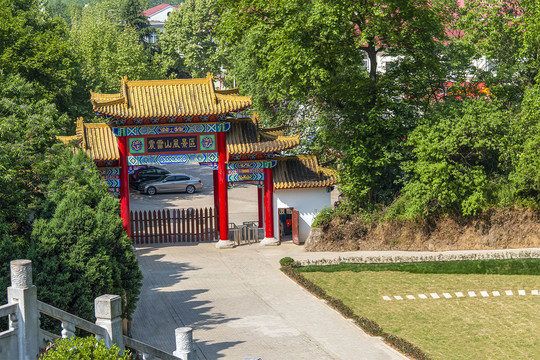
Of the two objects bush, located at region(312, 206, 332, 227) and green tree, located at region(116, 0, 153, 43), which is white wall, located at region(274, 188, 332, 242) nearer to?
bush, located at region(312, 206, 332, 227)

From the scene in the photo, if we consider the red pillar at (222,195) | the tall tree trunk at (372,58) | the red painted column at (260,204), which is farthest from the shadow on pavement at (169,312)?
the tall tree trunk at (372,58)

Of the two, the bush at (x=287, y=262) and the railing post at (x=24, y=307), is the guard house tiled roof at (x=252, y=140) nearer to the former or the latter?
the bush at (x=287, y=262)

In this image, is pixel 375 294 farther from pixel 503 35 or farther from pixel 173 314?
pixel 503 35

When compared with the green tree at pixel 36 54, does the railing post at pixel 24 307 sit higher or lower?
lower

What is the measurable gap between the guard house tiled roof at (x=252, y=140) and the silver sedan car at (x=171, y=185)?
14.1 m

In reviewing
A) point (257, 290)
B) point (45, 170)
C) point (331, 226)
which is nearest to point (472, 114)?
point (331, 226)

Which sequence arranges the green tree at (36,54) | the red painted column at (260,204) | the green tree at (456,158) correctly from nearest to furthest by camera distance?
the green tree at (456,158)
the red painted column at (260,204)
the green tree at (36,54)

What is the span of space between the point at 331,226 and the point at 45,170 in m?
12.7

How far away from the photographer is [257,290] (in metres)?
23.2

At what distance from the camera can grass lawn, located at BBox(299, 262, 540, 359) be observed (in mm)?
17828

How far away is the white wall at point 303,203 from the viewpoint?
29.1 m

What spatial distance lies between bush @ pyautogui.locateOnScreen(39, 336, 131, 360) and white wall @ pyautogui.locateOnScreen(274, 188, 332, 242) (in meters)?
17.9

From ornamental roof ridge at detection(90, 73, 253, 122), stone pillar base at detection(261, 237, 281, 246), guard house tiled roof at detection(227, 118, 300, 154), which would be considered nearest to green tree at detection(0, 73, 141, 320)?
ornamental roof ridge at detection(90, 73, 253, 122)

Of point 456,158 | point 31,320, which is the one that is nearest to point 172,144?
point 456,158
